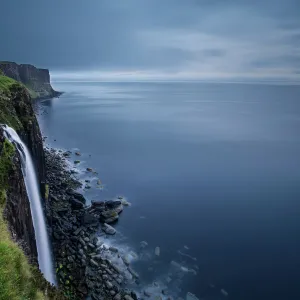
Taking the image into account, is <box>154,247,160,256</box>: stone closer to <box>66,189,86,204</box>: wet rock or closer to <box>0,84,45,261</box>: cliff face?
<box>66,189,86,204</box>: wet rock

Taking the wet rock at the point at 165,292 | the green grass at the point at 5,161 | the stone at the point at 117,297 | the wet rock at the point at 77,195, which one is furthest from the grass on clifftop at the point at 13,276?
the wet rock at the point at 77,195

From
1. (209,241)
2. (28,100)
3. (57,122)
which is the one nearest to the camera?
(28,100)

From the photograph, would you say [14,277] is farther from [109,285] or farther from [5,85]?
[5,85]

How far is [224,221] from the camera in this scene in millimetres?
37000

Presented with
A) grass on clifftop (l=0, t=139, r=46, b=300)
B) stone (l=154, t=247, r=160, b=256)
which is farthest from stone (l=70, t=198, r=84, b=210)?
grass on clifftop (l=0, t=139, r=46, b=300)

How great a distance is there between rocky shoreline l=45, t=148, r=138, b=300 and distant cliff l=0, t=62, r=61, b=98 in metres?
111

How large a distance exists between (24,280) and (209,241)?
25.8 meters

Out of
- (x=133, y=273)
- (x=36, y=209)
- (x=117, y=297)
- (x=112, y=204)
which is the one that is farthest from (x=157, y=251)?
(x=36, y=209)

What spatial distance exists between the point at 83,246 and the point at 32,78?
496 ft

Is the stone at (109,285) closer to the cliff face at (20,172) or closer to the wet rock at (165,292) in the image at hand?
the wet rock at (165,292)

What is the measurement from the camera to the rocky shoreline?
2292 centimetres

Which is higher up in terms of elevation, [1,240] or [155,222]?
[1,240]

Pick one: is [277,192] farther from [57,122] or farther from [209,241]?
[57,122]

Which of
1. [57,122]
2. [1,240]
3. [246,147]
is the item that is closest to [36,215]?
[1,240]
